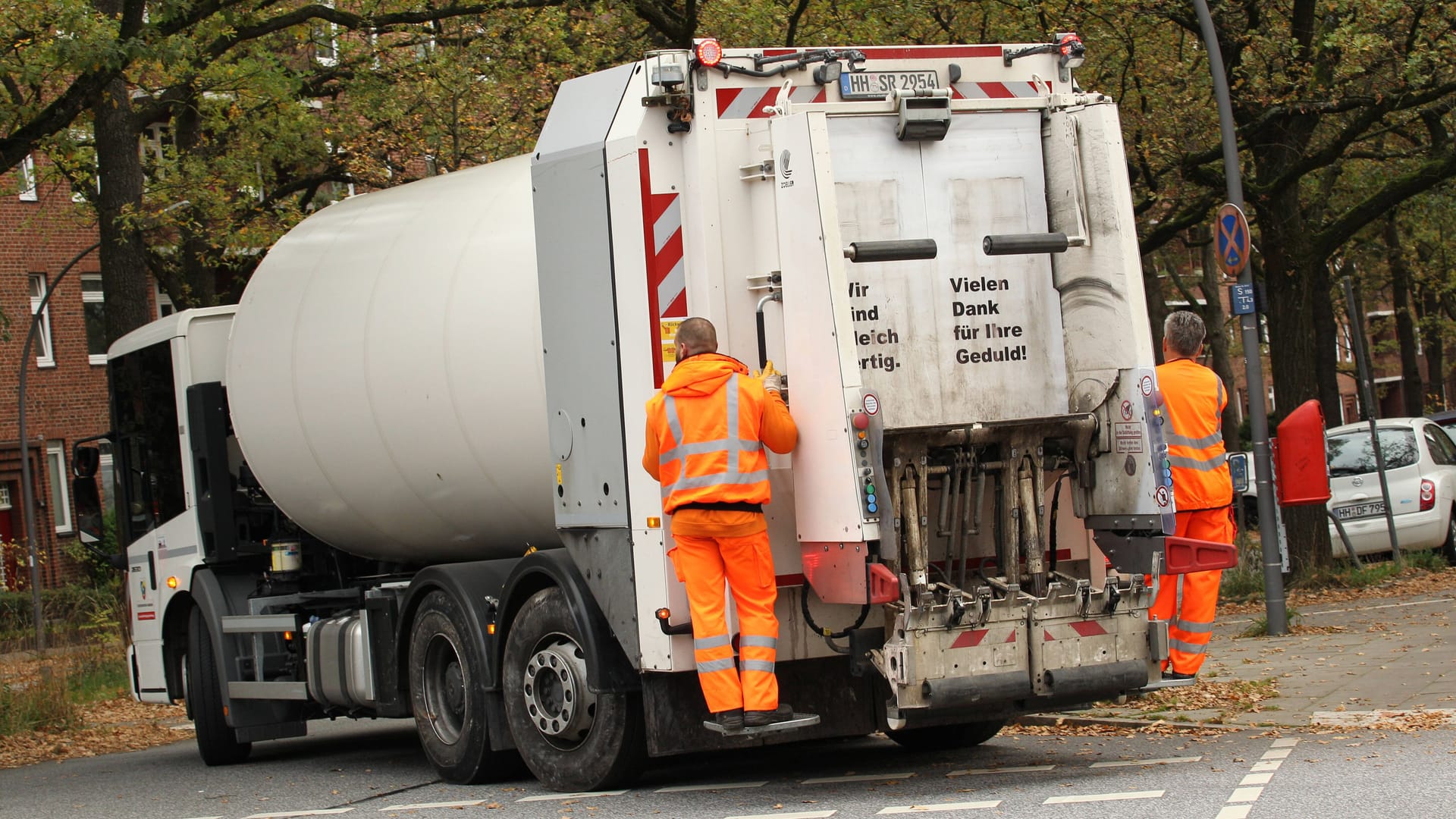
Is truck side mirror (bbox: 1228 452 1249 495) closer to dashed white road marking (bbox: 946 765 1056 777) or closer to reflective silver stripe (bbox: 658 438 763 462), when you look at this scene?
dashed white road marking (bbox: 946 765 1056 777)

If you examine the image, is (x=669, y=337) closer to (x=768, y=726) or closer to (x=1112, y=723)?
(x=768, y=726)

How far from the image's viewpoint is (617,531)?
7.17 m

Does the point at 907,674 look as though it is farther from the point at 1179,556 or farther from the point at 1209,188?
the point at 1209,188

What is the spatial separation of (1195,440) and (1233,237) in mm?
4377

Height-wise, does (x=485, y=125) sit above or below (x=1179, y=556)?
above

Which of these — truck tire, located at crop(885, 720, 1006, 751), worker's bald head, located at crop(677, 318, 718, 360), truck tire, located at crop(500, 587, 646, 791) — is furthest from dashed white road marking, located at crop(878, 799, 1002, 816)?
truck tire, located at crop(885, 720, 1006, 751)

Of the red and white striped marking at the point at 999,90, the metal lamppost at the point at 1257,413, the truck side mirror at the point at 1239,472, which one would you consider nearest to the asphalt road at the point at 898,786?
the red and white striped marking at the point at 999,90

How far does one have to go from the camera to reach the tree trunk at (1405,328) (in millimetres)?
31514

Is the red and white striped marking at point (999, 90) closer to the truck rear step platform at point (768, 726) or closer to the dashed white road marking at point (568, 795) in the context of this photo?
the truck rear step platform at point (768, 726)

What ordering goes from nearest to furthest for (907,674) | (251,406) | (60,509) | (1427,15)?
(907,674)
(251,406)
(1427,15)
(60,509)

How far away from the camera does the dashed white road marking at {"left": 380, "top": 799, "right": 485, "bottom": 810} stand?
748 cm

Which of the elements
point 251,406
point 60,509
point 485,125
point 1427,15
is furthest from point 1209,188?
point 60,509

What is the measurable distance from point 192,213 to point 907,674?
48.6ft

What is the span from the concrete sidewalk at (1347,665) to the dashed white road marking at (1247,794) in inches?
81.4
